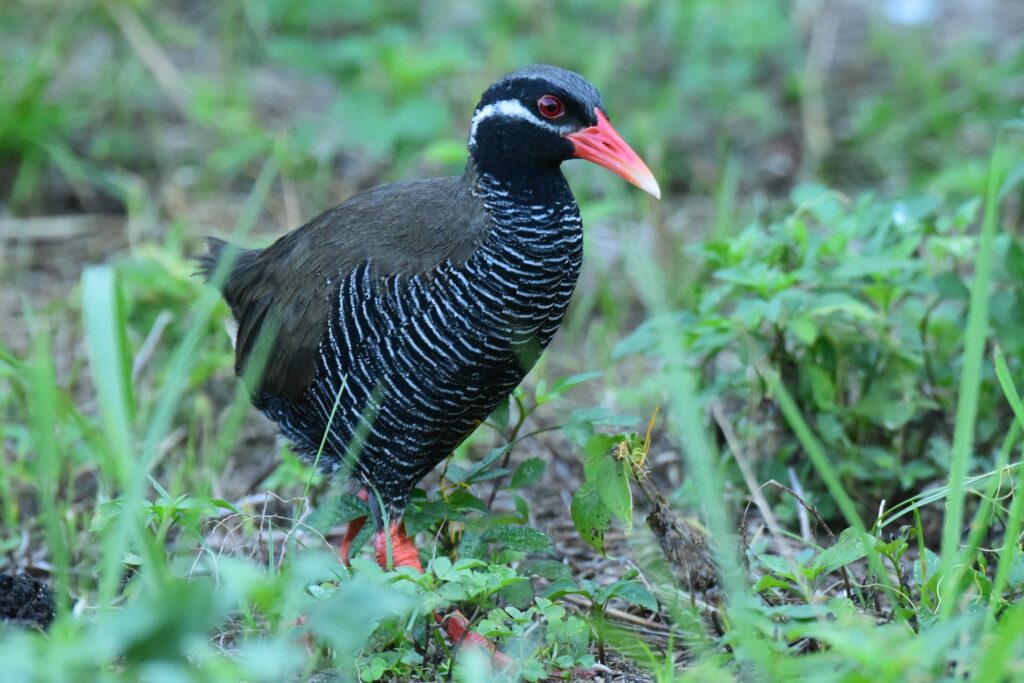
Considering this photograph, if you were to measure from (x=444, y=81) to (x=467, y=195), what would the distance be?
13.8 ft

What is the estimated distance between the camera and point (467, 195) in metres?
3.81

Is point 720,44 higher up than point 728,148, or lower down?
higher up

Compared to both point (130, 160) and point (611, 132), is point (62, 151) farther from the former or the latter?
point (611, 132)

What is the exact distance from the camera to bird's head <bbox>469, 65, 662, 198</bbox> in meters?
3.72

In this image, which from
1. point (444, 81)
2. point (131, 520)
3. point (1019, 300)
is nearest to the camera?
point (131, 520)

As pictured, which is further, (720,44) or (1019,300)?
(720,44)

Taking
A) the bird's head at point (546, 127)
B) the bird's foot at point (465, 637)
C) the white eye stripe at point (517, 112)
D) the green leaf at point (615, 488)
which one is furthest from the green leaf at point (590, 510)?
the white eye stripe at point (517, 112)

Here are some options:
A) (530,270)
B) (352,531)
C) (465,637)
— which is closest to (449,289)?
(530,270)

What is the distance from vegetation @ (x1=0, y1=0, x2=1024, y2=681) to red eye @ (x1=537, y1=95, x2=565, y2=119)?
1.87 ft

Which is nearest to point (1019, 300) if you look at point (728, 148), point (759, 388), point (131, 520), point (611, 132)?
point (759, 388)

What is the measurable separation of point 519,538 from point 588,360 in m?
2.57

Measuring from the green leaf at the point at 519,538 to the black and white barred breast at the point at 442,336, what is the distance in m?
0.36

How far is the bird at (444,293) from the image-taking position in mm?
3633

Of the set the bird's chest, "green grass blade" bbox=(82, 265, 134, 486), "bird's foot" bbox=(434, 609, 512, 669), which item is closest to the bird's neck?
the bird's chest
